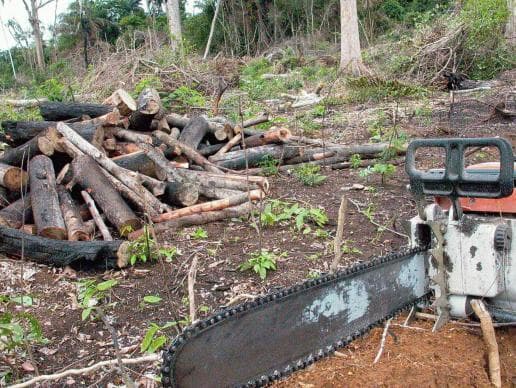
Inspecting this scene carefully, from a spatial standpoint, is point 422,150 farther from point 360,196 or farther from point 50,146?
point 50,146

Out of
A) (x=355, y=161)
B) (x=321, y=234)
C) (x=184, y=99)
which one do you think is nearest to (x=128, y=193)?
(x=321, y=234)

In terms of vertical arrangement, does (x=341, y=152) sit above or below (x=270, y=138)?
below

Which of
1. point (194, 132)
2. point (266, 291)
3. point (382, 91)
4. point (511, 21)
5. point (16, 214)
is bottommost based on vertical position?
point (266, 291)

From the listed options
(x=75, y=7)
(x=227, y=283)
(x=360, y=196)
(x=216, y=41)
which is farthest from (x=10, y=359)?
(x=75, y=7)

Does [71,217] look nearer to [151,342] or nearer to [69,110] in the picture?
[151,342]

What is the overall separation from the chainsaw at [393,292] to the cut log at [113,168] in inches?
117

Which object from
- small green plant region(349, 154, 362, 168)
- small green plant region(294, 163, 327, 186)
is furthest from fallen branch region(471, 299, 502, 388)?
small green plant region(349, 154, 362, 168)

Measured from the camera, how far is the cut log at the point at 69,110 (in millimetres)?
6832

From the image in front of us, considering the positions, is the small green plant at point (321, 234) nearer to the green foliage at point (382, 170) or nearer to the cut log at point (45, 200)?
the green foliage at point (382, 170)

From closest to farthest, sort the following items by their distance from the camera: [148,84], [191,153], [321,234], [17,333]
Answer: [17,333] → [321,234] → [191,153] → [148,84]

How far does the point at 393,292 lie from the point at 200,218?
2764 millimetres

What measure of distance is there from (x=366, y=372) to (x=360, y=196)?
333cm

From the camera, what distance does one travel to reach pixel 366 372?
2289 millimetres

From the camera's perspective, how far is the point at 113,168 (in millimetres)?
5227
